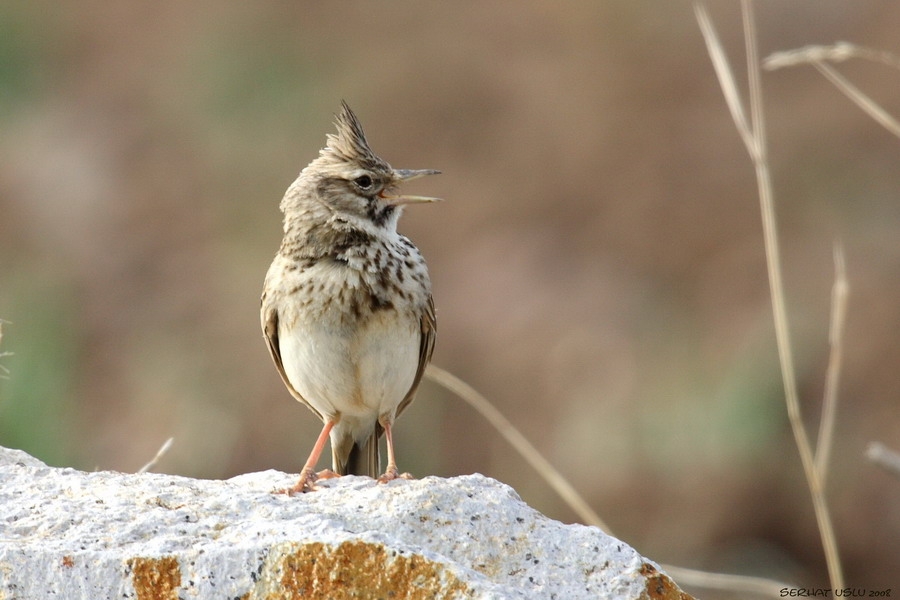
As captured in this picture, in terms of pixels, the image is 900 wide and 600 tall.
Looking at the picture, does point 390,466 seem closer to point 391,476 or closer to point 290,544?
point 391,476

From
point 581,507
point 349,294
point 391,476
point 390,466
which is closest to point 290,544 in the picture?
point 391,476

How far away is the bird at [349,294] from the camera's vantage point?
15.7 ft

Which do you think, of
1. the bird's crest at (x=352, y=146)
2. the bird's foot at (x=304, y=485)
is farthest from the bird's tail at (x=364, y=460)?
the bird's foot at (x=304, y=485)

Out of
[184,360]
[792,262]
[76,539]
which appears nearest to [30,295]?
[184,360]

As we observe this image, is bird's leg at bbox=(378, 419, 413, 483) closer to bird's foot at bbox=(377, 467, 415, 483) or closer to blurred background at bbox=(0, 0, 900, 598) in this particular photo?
bird's foot at bbox=(377, 467, 415, 483)

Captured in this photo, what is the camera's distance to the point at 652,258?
42.3 feet

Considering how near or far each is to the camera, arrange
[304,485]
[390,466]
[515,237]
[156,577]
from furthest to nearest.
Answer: [515,237], [390,466], [304,485], [156,577]

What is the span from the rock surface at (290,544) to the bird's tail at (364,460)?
4.85 feet

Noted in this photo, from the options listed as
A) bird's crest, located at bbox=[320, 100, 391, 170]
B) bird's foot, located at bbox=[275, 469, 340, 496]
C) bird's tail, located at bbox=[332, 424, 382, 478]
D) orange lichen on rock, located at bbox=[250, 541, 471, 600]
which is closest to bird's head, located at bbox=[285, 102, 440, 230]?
bird's crest, located at bbox=[320, 100, 391, 170]

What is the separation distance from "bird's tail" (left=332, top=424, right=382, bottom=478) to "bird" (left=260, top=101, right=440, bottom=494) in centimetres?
11

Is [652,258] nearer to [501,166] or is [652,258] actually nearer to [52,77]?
[501,166]

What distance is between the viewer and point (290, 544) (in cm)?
310

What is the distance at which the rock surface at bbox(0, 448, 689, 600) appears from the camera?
305 cm

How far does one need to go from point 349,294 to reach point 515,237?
28.8ft
